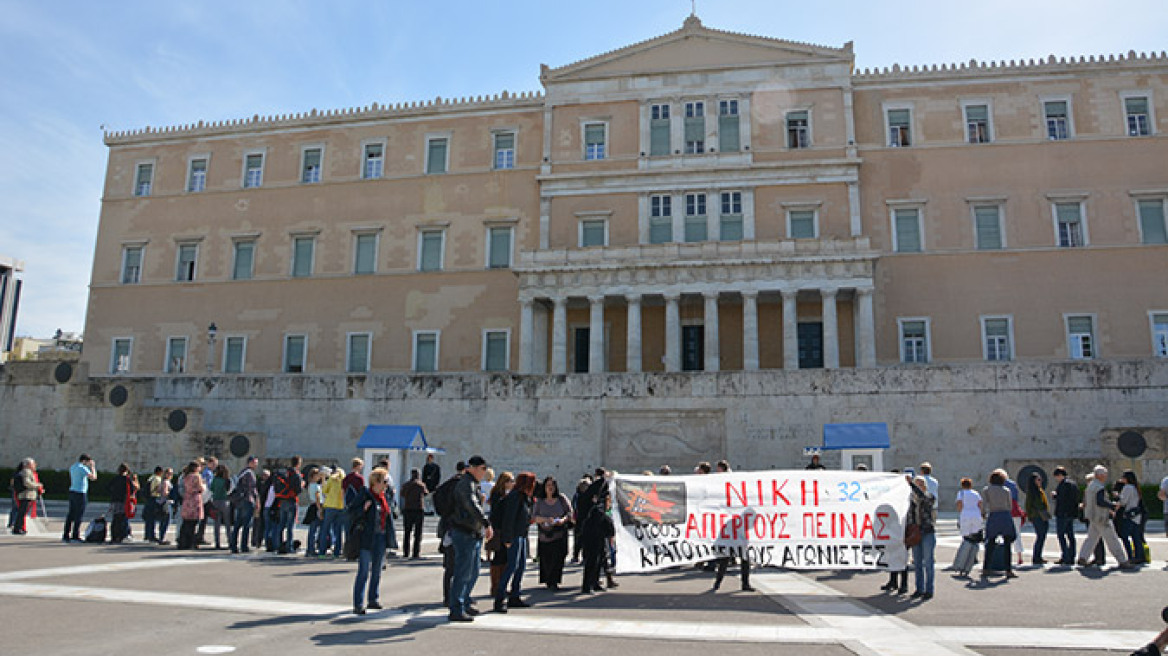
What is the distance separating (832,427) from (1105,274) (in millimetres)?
21623

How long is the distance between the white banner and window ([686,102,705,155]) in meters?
29.4

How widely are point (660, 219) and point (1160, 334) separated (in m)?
21.5

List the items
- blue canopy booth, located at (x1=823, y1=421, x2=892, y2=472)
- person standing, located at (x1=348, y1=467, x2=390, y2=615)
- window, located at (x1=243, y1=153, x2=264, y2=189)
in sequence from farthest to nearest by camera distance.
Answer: window, located at (x1=243, y1=153, x2=264, y2=189) → blue canopy booth, located at (x1=823, y1=421, x2=892, y2=472) → person standing, located at (x1=348, y1=467, x2=390, y2=615)

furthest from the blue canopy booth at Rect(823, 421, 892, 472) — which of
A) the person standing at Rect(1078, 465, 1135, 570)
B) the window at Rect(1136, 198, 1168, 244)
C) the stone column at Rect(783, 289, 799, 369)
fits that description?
the window at Rect(1136, 198, 1168, 244)

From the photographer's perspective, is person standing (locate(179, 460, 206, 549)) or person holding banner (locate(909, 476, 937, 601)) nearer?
person holding banner (locate(909, 476, 937, 601))

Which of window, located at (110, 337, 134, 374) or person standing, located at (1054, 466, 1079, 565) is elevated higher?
window, located at (110, 337, 134, 374)

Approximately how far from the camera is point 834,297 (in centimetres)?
3469

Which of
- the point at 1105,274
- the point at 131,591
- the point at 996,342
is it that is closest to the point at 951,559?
the point at 131,591

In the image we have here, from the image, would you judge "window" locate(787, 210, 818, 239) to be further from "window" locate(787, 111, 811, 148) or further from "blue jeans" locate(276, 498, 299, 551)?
"blue jeans" locate(276, 498, 299, 551)

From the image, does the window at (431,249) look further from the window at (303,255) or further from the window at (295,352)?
the window at (295,352)

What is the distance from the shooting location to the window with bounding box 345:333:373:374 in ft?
135

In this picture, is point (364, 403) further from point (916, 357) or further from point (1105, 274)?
point (1105, 274)

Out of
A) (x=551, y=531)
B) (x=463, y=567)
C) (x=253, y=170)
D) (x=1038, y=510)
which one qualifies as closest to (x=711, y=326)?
(x=1038, y=510)

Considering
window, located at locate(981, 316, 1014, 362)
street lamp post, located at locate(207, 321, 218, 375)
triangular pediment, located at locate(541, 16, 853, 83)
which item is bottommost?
street lamp post, located at locate(207, 321, 218, 375)
